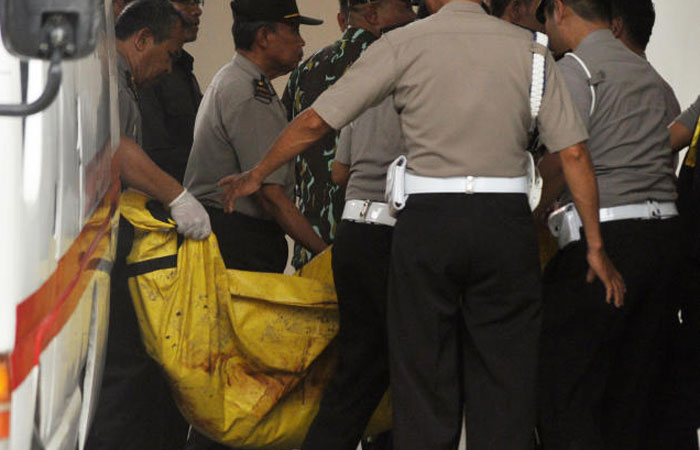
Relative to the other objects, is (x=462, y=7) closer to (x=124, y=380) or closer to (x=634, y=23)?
(x=634, y=23)

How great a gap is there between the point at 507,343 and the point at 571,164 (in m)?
0.57

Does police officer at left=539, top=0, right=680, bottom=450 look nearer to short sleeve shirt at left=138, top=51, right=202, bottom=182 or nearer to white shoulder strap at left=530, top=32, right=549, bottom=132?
white shoulder strap at left=530, top=32, right=549, bottom=132

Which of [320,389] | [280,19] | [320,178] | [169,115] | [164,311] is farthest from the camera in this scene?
[169,115]

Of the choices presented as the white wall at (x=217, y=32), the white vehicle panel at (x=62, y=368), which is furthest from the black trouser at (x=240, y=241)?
the white wall at (x=217, y=32)

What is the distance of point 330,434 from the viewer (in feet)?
14.0

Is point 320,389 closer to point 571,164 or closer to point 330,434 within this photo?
point 330,434

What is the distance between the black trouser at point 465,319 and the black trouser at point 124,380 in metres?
0.92

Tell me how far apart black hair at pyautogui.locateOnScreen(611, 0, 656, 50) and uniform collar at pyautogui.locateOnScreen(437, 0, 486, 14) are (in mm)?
1075

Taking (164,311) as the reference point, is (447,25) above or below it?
above

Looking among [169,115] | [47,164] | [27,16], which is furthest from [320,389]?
[27,16]

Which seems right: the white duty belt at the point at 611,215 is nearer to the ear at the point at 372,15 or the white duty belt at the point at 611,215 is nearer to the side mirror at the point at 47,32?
the ear at the point at 372,15

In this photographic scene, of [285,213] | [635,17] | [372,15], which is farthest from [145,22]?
[635,17]

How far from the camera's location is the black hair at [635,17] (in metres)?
4.68

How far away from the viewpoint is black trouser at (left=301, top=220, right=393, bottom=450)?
13.8 feet
